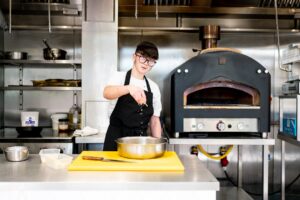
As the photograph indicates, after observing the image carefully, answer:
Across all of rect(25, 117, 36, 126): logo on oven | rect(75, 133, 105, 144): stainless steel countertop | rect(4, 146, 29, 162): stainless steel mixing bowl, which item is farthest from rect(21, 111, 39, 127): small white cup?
rect(4, 146, 29, 162): stainless steel mixing bowl

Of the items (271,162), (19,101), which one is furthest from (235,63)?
(19,101)

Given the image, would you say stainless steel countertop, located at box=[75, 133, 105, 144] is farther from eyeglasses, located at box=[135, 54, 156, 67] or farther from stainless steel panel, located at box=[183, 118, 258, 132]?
eyeglasses, located at box=[135, 54, 156, 67]

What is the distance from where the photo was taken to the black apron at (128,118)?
7.44 feet

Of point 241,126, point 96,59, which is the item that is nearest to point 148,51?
point 241,126

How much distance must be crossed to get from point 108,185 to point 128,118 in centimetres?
108

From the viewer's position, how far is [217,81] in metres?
2.56

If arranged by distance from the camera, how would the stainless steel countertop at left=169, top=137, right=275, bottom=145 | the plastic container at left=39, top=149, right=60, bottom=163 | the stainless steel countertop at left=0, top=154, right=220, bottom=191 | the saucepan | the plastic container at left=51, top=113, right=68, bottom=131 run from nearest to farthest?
the stainless steel countertop at left=0, top=154, right=220, bottom=191, the plastic container at left=39, top=149, right=60, bottom=163, the stainless steel countertop at left=169, top=137, right=275, bottom=145, the saucepan, the plastic container at left=51, top=113, right=68, bottom=131

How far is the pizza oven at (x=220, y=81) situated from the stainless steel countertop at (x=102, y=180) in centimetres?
115

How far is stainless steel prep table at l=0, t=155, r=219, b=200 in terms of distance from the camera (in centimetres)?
121

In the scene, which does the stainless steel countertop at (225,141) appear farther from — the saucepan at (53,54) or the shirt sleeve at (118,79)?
the saucepan at (53,54)

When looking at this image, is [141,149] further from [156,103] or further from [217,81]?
[217,81]

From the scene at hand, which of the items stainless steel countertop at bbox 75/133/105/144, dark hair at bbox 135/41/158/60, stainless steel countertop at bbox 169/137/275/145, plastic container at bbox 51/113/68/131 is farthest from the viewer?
plastic container at bbox 51/113/68/131

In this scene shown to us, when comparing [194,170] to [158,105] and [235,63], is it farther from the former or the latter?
[235,63]

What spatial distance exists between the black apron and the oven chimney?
58.4 inches
